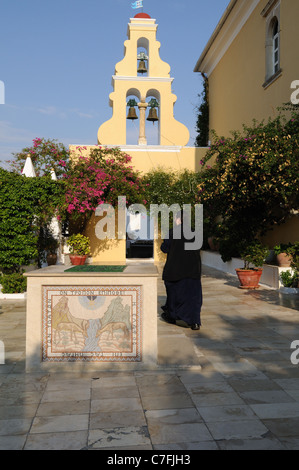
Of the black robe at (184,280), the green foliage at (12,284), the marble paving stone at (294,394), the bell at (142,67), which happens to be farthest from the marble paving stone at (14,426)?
the bell at (142,67)

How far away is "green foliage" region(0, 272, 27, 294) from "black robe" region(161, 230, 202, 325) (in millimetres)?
4103

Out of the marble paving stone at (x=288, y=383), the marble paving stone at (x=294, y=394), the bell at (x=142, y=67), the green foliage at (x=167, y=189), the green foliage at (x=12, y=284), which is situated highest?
the bell at (x=142, y=67)

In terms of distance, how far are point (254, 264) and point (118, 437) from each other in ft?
27.9

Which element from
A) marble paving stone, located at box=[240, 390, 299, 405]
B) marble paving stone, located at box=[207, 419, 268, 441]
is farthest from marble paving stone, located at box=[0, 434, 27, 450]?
marble paving stone, located at box=[240, 390, 299, 405]

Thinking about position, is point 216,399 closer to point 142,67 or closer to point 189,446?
point 189,446

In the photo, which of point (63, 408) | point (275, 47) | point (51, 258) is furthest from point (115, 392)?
point (275, 47)

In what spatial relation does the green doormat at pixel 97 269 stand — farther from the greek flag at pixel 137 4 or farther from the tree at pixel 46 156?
the greek flag at pixel 137 4

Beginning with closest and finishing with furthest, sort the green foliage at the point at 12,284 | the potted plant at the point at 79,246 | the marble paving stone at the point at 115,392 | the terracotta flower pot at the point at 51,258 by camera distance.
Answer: the marble paving stone at the point at 115,392 → the green foliage at the point at 12,284 → the terracotta flower pot at the point at 51,258 → the potted plant at the point at 79,246

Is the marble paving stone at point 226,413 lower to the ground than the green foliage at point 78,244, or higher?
lower

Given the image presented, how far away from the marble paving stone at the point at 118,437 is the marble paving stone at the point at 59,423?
0.15m

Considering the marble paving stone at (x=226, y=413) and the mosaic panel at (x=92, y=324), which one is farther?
the mosaic panel at (x=92, y=324)

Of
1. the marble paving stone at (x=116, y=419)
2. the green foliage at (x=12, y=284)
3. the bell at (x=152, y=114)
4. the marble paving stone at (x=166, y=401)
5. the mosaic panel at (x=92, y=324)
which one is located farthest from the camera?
the bell at (x=152, y=114)

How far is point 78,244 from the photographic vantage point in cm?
1645

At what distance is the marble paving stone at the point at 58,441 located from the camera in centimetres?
288
